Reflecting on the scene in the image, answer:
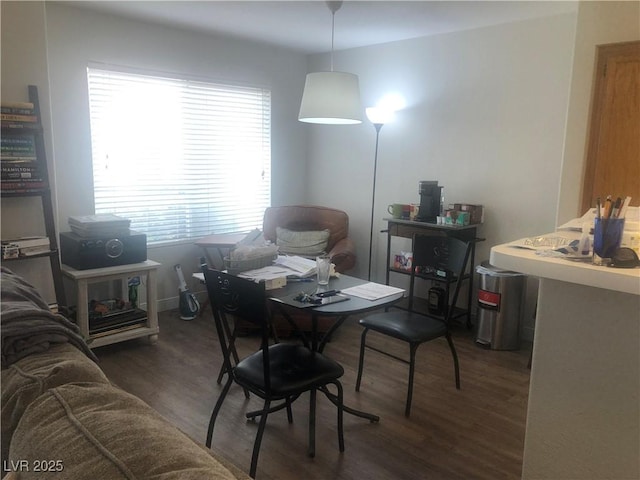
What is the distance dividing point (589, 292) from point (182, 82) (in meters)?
3.82

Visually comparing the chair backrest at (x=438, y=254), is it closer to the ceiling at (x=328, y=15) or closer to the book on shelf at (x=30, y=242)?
the ceiling at (x=328, y=15)

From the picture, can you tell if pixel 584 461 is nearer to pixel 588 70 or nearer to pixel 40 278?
pixel 588 70

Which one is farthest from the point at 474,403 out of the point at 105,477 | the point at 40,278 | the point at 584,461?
the point at 40,278

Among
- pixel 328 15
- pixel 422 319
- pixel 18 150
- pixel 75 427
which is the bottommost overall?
pixel 422 319

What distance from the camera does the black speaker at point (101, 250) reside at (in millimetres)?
3387

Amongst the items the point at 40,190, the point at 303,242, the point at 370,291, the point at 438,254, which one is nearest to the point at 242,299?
the point at 370,291

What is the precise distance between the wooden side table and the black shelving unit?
117 millimetres

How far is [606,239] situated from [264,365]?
138cm

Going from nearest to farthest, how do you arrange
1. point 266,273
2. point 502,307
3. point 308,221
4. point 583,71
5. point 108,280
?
1. point 583,71
2. point 266,273
3. point 108,280
4. point 502,307
5. point 308,221

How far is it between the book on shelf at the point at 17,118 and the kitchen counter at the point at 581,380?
2.80 meters

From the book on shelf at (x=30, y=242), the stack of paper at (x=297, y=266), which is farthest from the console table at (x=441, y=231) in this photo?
the book on shelf at (x=30, y=242)

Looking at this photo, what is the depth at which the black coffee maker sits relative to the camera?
4129 millimetres

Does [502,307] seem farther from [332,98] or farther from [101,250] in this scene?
[101,250]

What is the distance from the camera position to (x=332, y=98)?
116 inches
